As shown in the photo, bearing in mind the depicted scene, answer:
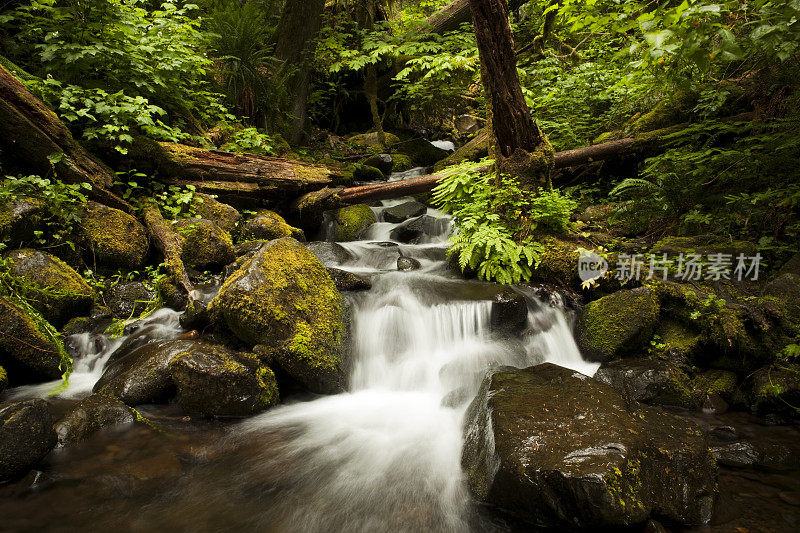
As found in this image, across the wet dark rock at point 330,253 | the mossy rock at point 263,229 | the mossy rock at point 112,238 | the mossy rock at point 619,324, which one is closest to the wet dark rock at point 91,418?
the mossy rock at point 112,238

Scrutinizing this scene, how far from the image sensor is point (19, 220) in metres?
3.98

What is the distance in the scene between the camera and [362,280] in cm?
534

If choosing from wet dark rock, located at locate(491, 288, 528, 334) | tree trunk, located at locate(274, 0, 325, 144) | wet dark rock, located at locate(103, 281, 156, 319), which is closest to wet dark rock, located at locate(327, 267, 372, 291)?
wet dark rock, located at locate(491, 288, 528, 334)

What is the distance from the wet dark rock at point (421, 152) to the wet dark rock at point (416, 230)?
4.65 metres

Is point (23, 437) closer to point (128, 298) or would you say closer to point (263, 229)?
point (128, 298)

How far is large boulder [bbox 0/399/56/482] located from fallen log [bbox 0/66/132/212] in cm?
332

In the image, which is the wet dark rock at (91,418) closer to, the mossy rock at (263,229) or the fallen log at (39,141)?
the fallen log at (39,141)

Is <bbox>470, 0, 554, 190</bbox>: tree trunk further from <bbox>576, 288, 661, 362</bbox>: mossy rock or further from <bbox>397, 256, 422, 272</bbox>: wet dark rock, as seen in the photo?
<bbox>576, 288, 661, 362</bbox>: mossy rock

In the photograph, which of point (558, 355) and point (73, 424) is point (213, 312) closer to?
point (73, 424)

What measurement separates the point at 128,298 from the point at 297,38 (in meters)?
8.64

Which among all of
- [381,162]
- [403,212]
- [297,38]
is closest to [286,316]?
[403,212]

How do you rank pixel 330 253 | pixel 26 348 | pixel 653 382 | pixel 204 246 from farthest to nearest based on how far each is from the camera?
1. pixel 330 253
2. pixel 204 246
3. pixel 653 382
4. pixel 26 348

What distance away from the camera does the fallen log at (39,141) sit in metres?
4.14

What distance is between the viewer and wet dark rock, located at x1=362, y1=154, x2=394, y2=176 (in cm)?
1095
